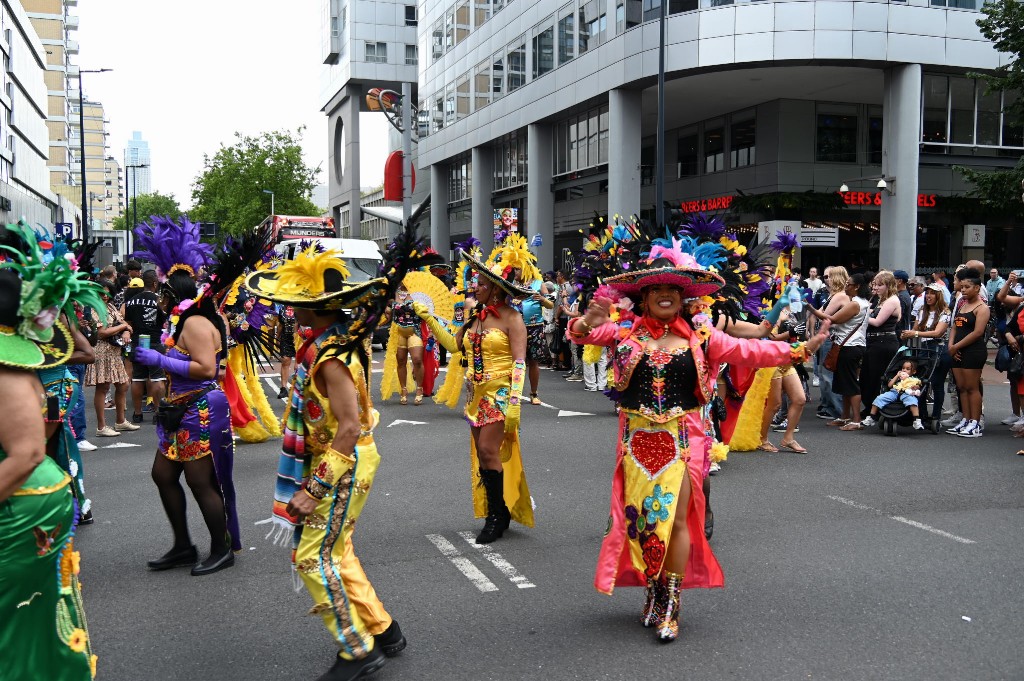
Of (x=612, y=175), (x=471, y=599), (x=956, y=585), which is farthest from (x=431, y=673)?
(x=612, y=175)

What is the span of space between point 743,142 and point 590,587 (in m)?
25.7

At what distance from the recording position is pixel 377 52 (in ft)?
211

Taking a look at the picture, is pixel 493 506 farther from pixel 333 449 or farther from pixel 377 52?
pixel 377 52

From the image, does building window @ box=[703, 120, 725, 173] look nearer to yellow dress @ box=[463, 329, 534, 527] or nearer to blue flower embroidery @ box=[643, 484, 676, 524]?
yellow dress @ box=[463, 329, 534, 527]

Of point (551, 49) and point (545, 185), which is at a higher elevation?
point (551, 49)

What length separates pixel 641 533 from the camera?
14.6ft

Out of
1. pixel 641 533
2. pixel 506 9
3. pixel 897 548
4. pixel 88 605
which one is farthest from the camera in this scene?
pixel 506 9

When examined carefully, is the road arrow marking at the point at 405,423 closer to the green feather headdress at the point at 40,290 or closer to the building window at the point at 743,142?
the green feather headdress at the point at 40,290

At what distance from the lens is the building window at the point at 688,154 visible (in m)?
31.0

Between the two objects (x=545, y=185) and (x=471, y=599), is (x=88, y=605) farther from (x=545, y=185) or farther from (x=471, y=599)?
(x=545, y=185)

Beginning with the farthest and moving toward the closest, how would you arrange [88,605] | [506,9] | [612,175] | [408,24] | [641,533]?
[408,24] < [506,9] < [612,175] < [88,605] < [641,533]

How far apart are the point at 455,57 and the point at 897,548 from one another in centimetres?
3932

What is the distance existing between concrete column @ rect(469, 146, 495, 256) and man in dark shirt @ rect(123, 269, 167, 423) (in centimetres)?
2864

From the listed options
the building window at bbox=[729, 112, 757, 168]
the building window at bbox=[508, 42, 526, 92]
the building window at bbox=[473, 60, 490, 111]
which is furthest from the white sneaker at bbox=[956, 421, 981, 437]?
the building window at bbox=[473, 60, 490, 111]
